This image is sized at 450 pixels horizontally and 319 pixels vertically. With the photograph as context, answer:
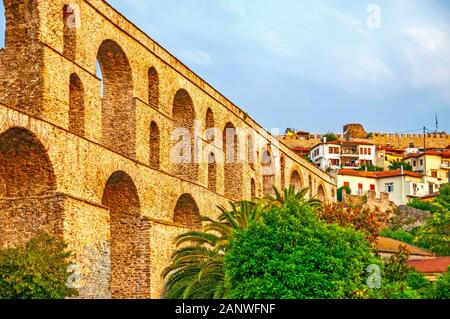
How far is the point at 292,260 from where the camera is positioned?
33.2 meters

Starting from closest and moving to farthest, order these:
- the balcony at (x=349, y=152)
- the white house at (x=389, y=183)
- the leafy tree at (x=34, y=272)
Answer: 1. the leafy tree at (x=34, y=272)
2. the white house at (x=389, y=183)
3. the balcony at (x=349, y=152)

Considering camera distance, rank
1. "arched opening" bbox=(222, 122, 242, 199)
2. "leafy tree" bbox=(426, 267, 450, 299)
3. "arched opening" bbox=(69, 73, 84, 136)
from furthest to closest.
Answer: "arched opening" bbox=(222, 122, 242, 199) < "arched opening" bbox=(69, 73, 84, 136) < "leafy tree" bbox=(426, 267, 450, 299)

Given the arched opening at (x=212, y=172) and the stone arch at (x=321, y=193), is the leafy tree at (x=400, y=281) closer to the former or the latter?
the arched opening at (x=212, y=172)

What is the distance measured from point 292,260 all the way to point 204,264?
5179 mm

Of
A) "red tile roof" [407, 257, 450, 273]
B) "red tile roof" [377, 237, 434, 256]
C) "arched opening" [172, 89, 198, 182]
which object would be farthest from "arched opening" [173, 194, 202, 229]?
"red tile roof" [377, 237, 434, 256]

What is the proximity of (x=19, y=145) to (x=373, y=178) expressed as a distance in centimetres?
8643

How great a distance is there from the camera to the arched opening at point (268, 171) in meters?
71.6

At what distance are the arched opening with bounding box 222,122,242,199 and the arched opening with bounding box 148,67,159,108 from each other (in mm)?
12784

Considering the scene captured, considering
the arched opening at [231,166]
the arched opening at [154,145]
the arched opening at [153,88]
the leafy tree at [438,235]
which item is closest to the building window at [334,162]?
the leafy tree at [438,235]

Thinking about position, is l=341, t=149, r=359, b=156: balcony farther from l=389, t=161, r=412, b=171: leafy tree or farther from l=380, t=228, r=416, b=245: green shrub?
l=380, t=228, r=416, b=245: green shrub

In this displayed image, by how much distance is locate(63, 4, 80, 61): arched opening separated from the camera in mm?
39594

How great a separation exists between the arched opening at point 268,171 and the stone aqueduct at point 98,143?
16310 millimetres

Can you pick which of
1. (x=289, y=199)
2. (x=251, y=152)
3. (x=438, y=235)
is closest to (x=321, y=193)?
(x=438, y=235)

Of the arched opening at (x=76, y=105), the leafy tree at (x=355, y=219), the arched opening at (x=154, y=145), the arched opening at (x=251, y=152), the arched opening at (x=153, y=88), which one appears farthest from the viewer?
the arched opening at (x=251, y=152)
